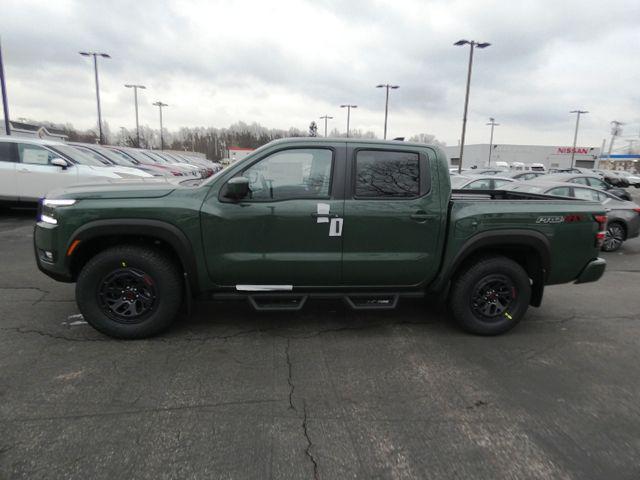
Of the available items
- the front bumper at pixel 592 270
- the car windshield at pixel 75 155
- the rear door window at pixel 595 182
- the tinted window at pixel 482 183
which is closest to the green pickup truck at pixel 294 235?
the front bumper at pixel 592 270

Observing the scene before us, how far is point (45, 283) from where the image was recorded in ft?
17.6

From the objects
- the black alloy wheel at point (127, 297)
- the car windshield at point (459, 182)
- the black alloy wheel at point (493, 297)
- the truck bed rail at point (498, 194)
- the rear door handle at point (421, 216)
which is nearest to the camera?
the black alloy wheel at point (127, 297)

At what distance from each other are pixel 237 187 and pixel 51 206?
5.40 ft

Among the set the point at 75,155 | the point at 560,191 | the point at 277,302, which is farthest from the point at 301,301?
the point at 75,155

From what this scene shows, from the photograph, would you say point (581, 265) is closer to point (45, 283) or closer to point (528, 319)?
A: point (528, 319)

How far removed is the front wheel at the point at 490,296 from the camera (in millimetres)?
4039

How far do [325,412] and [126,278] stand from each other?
214 centimetres

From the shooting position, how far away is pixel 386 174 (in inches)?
152

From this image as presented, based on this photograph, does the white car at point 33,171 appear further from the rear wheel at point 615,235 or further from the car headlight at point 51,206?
the rear wheel at point 615,235

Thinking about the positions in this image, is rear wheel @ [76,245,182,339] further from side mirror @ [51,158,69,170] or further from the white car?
side mirror @ [51,158,69,170]

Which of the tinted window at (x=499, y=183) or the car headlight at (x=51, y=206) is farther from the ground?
the tinted window at (x=499, y=183)

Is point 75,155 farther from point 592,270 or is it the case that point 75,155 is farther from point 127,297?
point 592,270

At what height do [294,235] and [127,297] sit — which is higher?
[294,235]

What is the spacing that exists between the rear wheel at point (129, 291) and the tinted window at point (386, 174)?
6.18 feet
